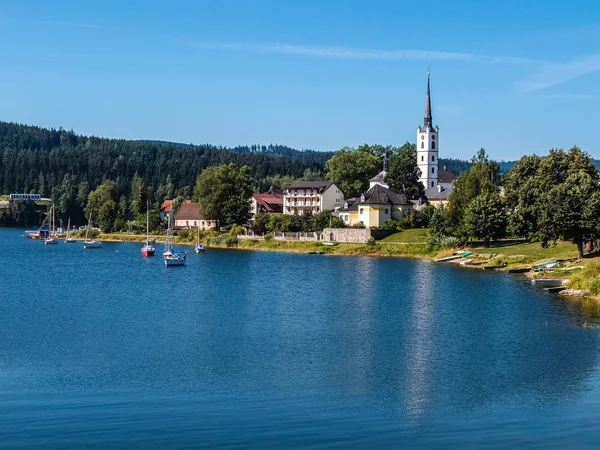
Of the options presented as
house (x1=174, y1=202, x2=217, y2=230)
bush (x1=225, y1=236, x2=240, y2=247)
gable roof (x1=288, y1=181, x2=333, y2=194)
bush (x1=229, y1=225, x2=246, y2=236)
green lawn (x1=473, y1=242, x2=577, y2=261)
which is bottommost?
green lawn (x1=473, y1=242, x2=577, y2=261)

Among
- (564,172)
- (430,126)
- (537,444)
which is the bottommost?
(537,444)

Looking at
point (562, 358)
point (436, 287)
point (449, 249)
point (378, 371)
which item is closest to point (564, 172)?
point (449, 249)

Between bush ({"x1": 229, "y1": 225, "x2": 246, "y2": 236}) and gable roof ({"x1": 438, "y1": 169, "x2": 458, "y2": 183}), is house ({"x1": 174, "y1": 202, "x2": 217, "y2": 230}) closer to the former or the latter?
bush ({"x1": 229, "y1": 225, "x2": 246, "y2": 236})

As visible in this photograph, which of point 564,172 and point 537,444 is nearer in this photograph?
point 537,444

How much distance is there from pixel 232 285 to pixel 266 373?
31871 millimetres

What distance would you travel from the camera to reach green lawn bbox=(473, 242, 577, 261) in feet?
241

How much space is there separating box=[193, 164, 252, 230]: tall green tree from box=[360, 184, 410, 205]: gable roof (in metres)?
20.4

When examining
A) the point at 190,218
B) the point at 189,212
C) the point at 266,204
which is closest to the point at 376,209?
the point at 266,204

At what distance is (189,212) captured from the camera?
13512 cm

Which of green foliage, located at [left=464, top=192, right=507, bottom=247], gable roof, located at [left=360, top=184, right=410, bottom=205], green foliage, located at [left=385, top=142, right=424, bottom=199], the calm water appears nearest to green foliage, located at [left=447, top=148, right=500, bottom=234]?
green foliage, located at [left=464, top=192, right=507, bottom=247]

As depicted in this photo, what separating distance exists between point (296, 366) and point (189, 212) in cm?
10365

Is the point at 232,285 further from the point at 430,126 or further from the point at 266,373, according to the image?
the point at 430,126

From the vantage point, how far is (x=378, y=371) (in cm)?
3291

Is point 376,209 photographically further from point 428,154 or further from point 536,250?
point 536,250
